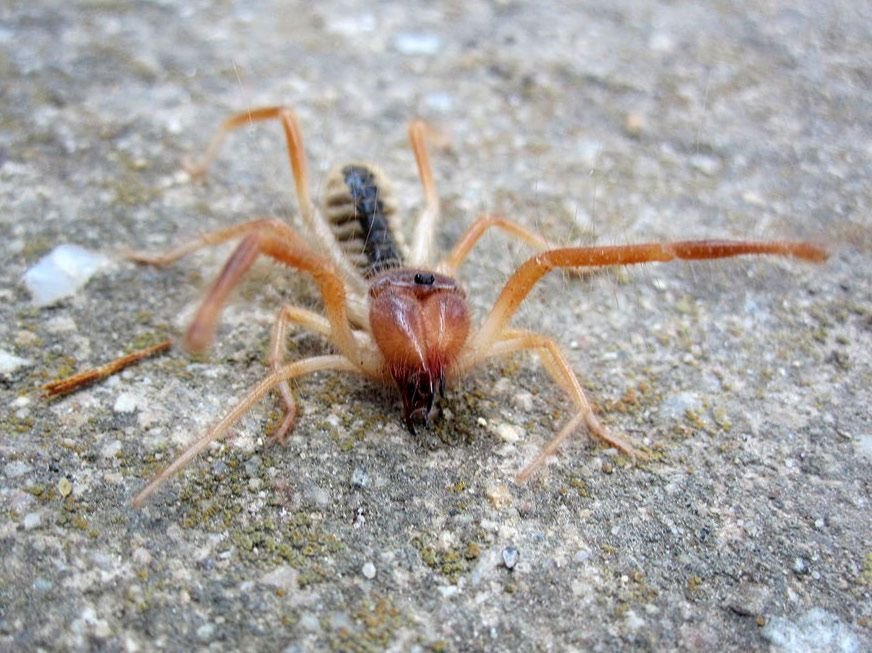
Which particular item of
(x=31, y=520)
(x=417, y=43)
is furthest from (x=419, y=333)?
(x=417, y=43)

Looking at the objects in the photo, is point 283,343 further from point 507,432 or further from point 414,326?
point 507,432

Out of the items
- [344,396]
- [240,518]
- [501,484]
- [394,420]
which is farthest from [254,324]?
[501,484]

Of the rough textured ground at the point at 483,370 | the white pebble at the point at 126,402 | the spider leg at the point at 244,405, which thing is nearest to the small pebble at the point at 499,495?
the rough textured ground at the point at 483,370

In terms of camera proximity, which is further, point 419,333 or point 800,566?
point 419,333

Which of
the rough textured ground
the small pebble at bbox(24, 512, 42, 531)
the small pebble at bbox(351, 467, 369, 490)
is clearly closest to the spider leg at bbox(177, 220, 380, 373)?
the rough textured ground

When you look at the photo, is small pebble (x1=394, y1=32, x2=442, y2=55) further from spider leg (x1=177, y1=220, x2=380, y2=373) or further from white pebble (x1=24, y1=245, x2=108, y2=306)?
white pebble (x1=24, y1=245, x2=108, y2=306)

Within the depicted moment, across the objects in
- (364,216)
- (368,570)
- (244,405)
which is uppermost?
(364,216)

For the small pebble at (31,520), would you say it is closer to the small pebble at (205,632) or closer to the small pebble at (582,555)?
the small pebble at (205,632)
